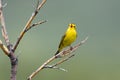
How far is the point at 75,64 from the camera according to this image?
21750 millimetres

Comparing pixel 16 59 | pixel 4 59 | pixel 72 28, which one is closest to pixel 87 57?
pixel 4 59

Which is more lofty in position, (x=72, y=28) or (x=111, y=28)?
(x=72, y=28)

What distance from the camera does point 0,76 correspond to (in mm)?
16500

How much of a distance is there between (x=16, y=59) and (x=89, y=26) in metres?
25.2

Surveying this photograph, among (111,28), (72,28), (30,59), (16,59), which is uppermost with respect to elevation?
(16,59)

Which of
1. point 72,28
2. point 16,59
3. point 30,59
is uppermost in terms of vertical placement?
point 16,59

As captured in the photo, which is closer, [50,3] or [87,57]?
[87,57]

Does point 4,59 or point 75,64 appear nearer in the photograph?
point 4,59

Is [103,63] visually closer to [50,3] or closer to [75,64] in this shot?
[75,64]

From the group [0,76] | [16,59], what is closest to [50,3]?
[0,76]

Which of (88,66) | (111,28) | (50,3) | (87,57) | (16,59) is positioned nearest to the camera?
(16,59)

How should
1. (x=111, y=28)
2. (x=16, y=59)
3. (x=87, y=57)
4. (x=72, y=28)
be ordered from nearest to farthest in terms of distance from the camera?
(x=16, y=59), (x=72, y=28), (x=87, y=57), (x=111, y=28)

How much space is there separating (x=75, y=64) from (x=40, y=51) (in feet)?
6.71

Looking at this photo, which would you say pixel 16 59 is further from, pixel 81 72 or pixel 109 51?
pixel 109 51
